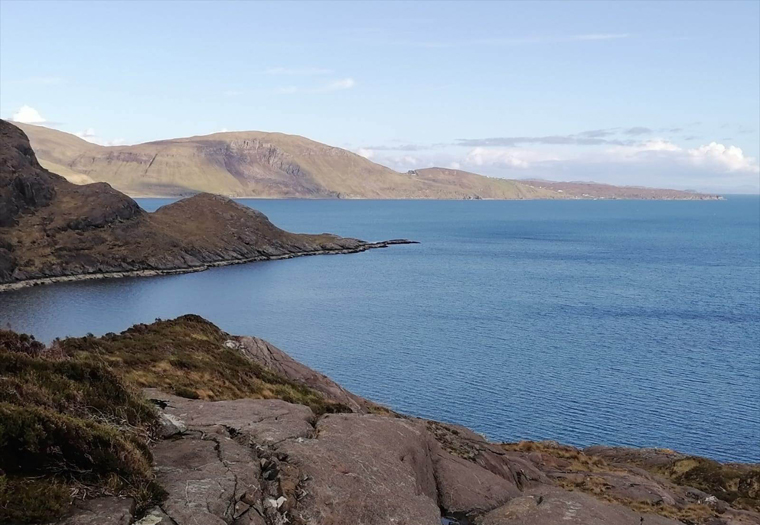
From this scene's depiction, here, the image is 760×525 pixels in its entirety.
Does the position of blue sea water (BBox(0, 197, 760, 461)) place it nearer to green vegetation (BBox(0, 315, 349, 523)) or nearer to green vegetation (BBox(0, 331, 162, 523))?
green vegetation (BBox(0, 315, 349, 523))

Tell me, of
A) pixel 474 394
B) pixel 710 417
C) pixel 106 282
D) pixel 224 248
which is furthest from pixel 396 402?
pixel 224 248

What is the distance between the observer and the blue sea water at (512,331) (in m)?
63.7

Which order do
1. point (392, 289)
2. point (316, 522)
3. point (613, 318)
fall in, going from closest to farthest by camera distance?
point (316, 522) → point (613, 318) → point (392, 289)

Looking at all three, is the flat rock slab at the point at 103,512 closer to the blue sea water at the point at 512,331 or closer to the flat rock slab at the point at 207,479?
the flat rock slab at the point at 207,479

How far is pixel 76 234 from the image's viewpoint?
162375 mm

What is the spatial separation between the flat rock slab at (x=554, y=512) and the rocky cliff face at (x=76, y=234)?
135700 millimetres

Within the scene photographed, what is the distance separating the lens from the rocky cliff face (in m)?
148

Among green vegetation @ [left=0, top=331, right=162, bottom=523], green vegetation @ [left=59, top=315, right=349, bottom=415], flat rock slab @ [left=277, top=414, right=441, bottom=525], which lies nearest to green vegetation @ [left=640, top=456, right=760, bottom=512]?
green vegetation @ [left=59, top=315, right=349, bottom=415]

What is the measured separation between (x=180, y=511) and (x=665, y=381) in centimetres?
7004

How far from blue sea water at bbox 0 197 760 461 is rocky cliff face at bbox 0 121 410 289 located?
9.98 metres

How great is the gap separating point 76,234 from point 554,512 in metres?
163

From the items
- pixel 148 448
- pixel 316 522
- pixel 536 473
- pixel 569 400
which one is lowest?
pixel 569 400

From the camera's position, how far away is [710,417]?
6319 centimetres

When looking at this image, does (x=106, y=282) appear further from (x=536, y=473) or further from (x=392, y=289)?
(x=536, y=473)
